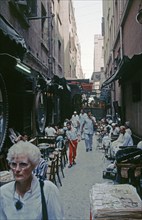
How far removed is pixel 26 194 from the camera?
2.41 meters

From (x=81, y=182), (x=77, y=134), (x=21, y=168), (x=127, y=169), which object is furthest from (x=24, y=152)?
(x=77, y=134)

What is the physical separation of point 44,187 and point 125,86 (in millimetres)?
13700

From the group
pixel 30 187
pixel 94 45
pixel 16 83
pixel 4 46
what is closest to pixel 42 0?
pixel 16 83

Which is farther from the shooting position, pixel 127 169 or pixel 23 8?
pixel 23 8

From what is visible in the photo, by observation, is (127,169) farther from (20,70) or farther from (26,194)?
(26,194)

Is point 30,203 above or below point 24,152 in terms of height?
below

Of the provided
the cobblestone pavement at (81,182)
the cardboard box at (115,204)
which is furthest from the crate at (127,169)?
the cardboard box at (115,204)

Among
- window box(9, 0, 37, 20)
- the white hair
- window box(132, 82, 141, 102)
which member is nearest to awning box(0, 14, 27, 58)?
window box(9, 0, 37, 20)

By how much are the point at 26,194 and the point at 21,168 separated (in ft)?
0.70

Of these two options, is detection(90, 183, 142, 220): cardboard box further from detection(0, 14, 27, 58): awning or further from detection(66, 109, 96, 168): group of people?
detection(66, 109, 96, 168): group of people

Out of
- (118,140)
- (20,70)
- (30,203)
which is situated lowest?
(118,140)

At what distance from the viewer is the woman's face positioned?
2.47m

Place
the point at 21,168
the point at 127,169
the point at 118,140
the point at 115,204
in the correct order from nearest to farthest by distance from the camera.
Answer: the point at 21,168 → the point at 115,204 → the point at 127,169 → the point at 118,140

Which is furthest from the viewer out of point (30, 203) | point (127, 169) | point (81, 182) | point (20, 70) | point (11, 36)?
point (81, 182)
